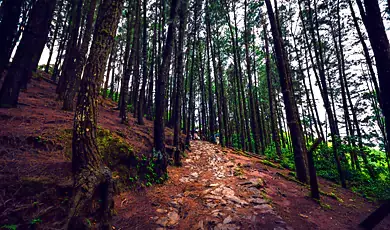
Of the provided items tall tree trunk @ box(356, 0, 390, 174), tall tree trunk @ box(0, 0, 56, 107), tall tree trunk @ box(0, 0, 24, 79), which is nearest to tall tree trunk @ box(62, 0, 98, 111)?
tall tree trunk @ box(0, 0, 56, 107)

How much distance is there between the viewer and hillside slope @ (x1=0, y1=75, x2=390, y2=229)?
2.59 m

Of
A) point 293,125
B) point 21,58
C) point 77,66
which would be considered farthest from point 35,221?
point 77,66

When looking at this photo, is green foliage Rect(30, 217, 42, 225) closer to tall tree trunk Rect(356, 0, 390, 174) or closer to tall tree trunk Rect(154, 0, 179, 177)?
tall tree trunk Rect(154, 0, 179, 177)

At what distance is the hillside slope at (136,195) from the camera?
2592 mm

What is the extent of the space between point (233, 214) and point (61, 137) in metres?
4.74

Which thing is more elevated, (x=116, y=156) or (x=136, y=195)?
(x=116, y=156)

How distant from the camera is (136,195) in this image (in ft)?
14.7

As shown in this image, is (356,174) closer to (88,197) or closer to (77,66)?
(88,197)

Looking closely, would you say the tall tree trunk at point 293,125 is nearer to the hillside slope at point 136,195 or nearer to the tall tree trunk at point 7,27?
the hillside slope at point 136,195

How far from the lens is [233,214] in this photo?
372 cm

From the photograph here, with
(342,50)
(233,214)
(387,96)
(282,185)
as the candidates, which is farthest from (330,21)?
(233,214)

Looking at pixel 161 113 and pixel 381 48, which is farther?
pixel 161 113

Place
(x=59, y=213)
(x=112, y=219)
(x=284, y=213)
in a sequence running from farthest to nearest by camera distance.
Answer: (x=284, y=213) → (x=112, y=219) → (x=59, y=213)

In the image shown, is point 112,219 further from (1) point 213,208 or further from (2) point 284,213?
(2) point 284,213
